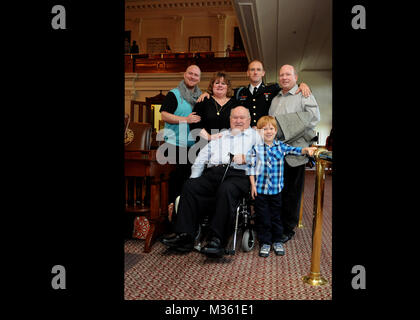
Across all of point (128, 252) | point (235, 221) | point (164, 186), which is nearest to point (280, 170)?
point (235, 221)

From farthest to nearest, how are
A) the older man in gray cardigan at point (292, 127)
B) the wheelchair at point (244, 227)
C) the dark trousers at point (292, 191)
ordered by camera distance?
the dark trousers at point (292, 191)
the older man in gray cardigan at point (292, 127)
the wheelchair at point (244, 227)

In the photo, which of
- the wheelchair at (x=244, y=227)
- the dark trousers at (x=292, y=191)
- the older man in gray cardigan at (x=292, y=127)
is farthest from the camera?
the dark trousers at (x=292, y=191)

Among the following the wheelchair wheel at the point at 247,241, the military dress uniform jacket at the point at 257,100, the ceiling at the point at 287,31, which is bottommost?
the wheelchair wheel at the point at 247,241

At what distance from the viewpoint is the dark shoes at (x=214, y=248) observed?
7.36 ft

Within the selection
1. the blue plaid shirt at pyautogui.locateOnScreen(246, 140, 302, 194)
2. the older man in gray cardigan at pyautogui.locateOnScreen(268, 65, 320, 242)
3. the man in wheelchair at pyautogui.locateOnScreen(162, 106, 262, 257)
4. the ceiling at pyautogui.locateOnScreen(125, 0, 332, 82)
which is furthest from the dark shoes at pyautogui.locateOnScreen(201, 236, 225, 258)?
the ceiling at pyautogui.locateOnScreen(125, 0, 332, 82)

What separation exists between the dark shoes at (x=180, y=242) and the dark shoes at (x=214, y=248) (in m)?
0.23

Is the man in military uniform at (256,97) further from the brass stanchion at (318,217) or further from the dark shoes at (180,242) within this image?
the dark shoes at (180,242)

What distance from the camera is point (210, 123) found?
279cm

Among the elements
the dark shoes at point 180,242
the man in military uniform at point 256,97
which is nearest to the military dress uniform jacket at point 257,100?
the man in military uniform at point 256,97

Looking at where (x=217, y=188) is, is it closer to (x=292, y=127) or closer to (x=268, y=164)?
(x=268, y=164)

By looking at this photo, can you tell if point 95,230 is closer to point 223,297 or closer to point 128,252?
point 223,297

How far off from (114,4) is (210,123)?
2.00 m

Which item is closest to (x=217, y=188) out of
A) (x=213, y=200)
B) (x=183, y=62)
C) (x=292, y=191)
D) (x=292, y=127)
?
(x=213, y=200)

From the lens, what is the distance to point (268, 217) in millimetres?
→ 2586
